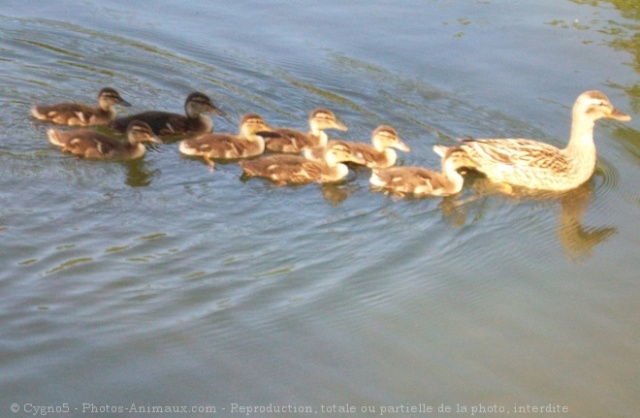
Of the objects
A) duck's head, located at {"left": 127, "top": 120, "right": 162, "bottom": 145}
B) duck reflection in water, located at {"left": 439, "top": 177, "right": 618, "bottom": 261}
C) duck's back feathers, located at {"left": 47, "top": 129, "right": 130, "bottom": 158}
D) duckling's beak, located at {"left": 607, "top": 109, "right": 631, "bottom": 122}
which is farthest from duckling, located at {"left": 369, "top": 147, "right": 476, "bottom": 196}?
duck's back feathers, located at {"left": 47, "top": 129, "right": 130, "bottom": 158}

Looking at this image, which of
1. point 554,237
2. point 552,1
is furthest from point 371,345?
point 552,1

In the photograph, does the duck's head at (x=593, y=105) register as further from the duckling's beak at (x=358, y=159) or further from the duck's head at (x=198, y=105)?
the duck's head at (x=198, y=105)

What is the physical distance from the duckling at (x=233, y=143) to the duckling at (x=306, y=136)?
0.36 ft

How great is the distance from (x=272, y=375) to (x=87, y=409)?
809 millimetres

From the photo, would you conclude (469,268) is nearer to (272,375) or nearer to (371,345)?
(371,345)

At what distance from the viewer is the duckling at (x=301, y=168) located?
7082mm

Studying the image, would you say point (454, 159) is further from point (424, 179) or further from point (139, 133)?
point (139, 133)

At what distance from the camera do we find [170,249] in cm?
587

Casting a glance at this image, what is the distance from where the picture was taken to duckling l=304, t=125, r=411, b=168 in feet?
24.2

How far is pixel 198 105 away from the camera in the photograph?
7871 mm

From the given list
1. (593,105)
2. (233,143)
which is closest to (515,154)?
(593,105)

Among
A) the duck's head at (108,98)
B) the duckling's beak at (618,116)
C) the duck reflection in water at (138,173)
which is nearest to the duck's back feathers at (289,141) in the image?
the duck reflection in water at (138,173)

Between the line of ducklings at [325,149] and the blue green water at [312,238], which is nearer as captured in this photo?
the blue green water at [312,238]

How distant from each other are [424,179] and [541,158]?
2.83 ft
